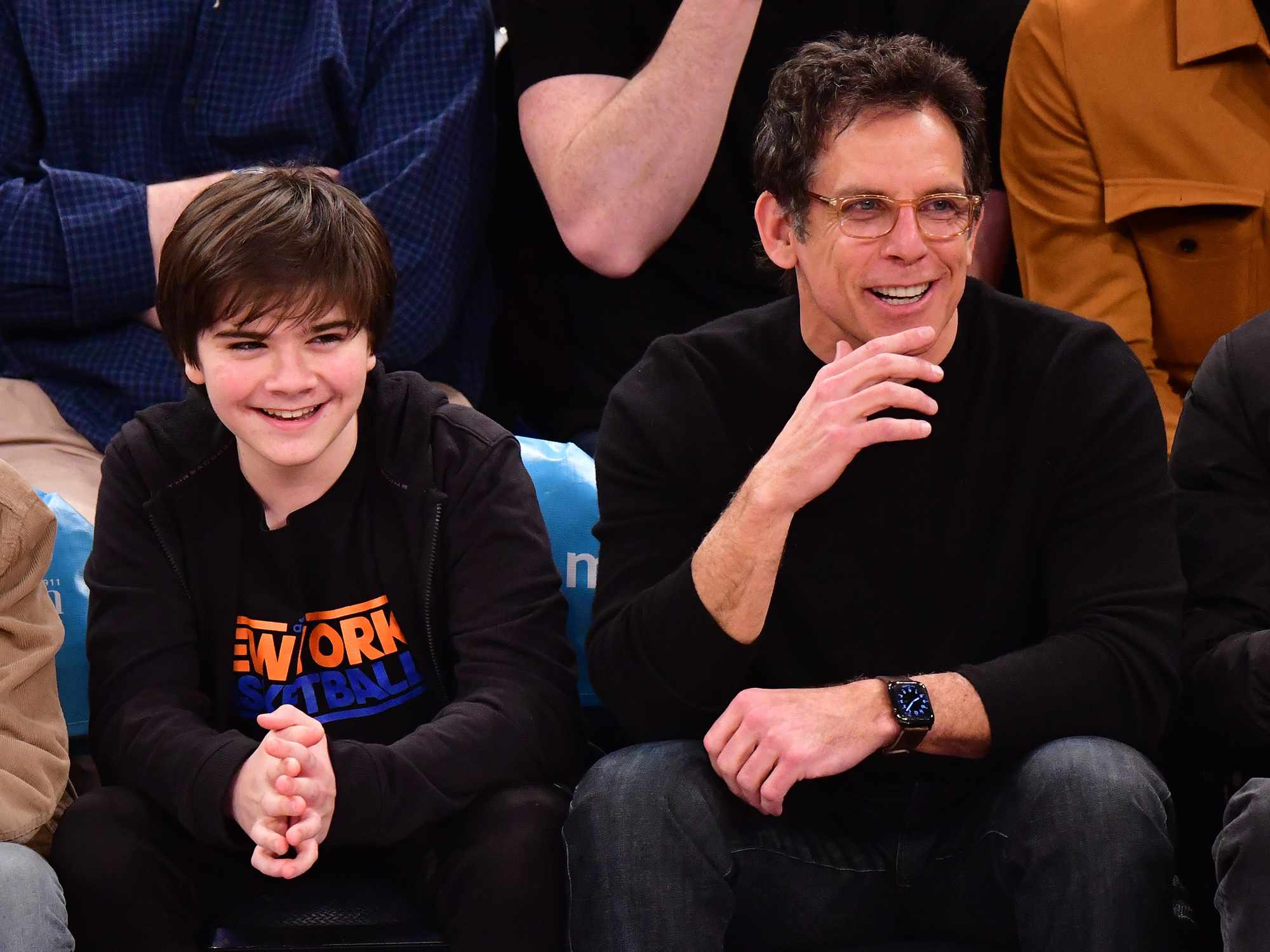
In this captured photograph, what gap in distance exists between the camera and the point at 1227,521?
6.53ft

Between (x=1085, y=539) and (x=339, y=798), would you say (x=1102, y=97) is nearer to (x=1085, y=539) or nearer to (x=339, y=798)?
(x=1085, y=539)

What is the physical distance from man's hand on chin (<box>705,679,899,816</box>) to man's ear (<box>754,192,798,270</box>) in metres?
0.52

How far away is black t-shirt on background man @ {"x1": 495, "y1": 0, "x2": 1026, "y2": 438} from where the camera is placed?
2.50 m

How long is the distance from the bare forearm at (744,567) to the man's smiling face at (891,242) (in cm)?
25

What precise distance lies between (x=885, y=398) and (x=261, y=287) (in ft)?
2.32

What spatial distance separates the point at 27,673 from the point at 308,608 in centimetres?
32

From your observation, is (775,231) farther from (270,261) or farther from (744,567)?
(270,261)

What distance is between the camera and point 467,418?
2104 mm

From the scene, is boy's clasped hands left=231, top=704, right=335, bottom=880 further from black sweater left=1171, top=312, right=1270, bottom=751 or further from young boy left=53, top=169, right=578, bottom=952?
black sweater left=1171, top=312, right=1270, bottom=751

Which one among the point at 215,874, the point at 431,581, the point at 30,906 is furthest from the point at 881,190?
the point at 30,906

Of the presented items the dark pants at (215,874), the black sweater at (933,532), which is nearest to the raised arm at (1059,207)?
the black sweater at (933,532)

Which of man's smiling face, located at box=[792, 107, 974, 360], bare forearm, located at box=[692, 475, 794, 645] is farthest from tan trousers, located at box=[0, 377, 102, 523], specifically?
man's smiling face, located at box=[792, 107, 974, 360]

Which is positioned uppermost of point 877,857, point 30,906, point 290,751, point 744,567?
point 744,567

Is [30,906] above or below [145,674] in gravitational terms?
below
